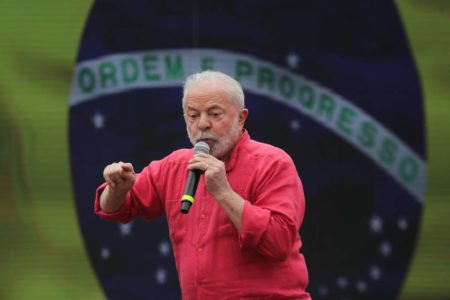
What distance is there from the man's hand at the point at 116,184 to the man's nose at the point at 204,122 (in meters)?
0.25

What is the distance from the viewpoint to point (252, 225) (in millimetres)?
2953

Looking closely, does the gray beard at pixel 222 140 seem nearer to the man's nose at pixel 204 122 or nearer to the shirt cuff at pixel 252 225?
the man's nose at pixel 204 122

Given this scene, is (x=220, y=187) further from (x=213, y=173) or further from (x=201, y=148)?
(x=201, y=148)

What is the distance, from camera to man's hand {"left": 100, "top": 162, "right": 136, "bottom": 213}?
3111 millimetres

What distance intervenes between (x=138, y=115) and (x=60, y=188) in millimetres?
598

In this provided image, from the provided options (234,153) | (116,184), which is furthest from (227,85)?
(116,184)

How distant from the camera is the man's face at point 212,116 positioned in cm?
312

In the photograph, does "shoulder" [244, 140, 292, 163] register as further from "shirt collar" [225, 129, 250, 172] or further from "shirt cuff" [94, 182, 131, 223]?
"shirt cuff" [94, 182, 131, 223]

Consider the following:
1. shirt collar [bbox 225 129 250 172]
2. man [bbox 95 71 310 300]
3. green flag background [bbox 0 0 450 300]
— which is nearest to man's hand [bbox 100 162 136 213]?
man [bbox 95 71 310 300]

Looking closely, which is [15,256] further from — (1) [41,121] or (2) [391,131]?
(2) [391,131]

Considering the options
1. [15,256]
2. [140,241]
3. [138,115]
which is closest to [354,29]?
[138,115]

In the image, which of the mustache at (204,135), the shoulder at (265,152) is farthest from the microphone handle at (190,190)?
the shoulder at (265,152)

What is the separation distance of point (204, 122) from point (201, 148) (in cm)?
10

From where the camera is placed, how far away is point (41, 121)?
5.61 meters
